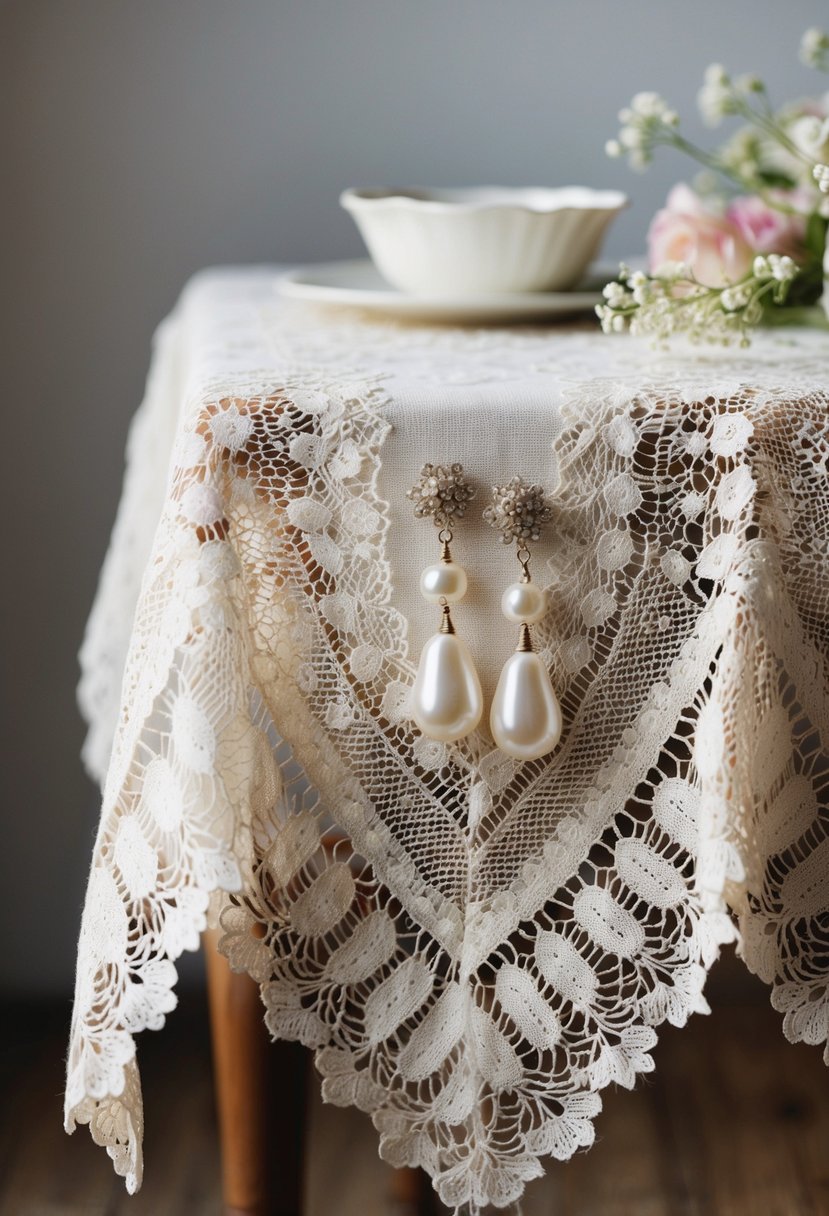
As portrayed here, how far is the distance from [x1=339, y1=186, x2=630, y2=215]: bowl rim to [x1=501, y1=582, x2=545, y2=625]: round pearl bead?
405 millimetres

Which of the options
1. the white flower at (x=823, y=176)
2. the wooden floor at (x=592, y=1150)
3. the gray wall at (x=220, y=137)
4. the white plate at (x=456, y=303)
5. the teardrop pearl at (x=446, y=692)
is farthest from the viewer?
the gray wall at (x=220, y=137)

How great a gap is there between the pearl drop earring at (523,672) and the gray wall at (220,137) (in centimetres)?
87

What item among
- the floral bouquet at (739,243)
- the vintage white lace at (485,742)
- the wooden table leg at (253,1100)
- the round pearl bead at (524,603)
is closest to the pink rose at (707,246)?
the floral bouquet at (739,243)

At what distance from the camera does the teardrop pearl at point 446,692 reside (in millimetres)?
557

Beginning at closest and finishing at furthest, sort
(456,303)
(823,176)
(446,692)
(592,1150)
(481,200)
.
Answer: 1. (446,692)
2. (823,176)
3. (456,303)
4. (481,200)
5. (592,1150)

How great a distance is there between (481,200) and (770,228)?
33 centimetres

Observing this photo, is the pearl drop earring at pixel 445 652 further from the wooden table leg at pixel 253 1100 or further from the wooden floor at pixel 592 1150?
the wooden floor at pixel 592 1150

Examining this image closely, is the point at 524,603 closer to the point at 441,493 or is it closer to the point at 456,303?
the point at 441,493

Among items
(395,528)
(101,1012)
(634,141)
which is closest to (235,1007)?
(101,1012)

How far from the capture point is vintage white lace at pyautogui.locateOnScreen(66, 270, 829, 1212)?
1.86 ft

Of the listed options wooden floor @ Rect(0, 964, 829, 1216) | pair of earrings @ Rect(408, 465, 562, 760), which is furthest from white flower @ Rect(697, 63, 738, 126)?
wooden floor @ Rect(0, 964, 829, 1216)

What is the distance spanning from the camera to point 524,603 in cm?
56

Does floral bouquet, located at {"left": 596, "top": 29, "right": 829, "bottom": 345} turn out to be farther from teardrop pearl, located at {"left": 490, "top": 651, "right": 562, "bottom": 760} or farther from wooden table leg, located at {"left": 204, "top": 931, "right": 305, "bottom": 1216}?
wooden table leg, located at {"left": 204, "top": 931, "right": 305, "bottom": 1216}

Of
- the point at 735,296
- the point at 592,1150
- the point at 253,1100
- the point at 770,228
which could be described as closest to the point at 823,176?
the point at 735,296
